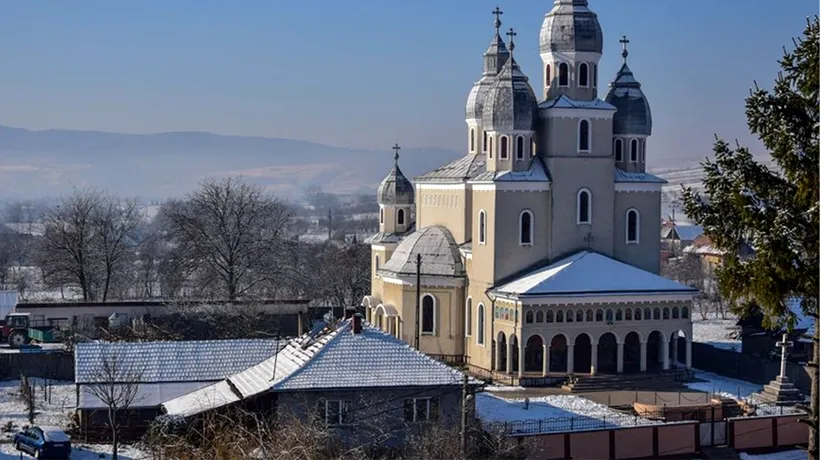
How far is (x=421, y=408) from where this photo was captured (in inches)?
1048

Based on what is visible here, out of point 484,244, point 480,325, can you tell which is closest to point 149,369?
point 480,325

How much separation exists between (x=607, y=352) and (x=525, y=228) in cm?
497

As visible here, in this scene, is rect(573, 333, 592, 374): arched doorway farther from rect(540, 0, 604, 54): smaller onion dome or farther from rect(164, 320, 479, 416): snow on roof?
rect(164, 320, 479, 416): snow on roof

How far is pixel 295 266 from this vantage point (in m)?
67.8

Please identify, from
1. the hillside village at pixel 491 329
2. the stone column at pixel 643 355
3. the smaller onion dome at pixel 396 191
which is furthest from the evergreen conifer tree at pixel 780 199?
the smaller onion dome at pixel 396 191

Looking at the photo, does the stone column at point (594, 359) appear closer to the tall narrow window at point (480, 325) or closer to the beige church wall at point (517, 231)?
the beige church wall at point (517, 231)

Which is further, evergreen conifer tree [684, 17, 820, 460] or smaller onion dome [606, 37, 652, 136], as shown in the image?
smaller onion dome [606, 37, 652, 136]

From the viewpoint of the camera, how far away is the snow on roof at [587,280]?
37.3 meters

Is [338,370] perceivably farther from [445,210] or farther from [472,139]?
[472,139]

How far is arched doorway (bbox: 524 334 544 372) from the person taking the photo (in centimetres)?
3822

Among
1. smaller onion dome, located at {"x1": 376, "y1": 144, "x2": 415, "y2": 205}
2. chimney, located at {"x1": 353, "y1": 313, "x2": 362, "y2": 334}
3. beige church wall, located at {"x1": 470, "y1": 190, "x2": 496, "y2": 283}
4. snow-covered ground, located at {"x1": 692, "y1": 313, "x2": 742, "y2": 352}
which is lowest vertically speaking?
snow-covered ground, located at {"x1": 692, "y1": 313, "x2": 742, "y2": 352}

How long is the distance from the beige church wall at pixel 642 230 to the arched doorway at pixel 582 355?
13.8 feet

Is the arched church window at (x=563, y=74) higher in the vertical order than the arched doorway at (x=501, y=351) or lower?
higher

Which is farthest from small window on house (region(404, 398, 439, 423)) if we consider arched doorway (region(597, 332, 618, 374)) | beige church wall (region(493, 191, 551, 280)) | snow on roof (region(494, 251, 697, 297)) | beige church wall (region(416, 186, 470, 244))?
beige church wall (region(416, 186, 470, 244))
